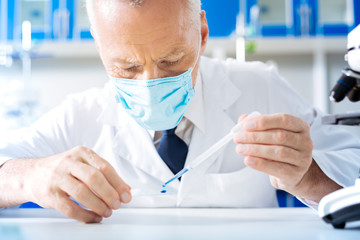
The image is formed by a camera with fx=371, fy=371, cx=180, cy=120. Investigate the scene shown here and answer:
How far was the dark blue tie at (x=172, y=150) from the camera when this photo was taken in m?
1.29

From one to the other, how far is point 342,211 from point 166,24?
2.19ft

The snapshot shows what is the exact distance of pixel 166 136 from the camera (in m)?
1.34

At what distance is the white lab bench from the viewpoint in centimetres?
67

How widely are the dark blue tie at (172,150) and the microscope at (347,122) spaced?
57 cm

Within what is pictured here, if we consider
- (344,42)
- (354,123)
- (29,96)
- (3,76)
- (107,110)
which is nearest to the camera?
(354,123)

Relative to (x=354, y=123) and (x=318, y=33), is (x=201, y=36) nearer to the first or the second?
(x=354, y=123)

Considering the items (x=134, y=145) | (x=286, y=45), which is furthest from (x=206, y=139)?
(x=286, y=45)

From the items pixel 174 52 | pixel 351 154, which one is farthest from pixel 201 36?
pixel 351 154

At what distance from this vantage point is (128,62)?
1078 mm

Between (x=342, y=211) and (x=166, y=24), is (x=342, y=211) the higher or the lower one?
the lower one

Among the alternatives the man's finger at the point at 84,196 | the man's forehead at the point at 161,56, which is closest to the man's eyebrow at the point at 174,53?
the man's forehead at the point at 161,56

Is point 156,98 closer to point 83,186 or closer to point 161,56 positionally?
point 161,56

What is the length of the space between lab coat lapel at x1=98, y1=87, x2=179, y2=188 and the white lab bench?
28 centimetres

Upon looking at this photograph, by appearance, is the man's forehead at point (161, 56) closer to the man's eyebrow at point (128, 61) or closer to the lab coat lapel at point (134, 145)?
the man's eyebrow at point (128, 61)
